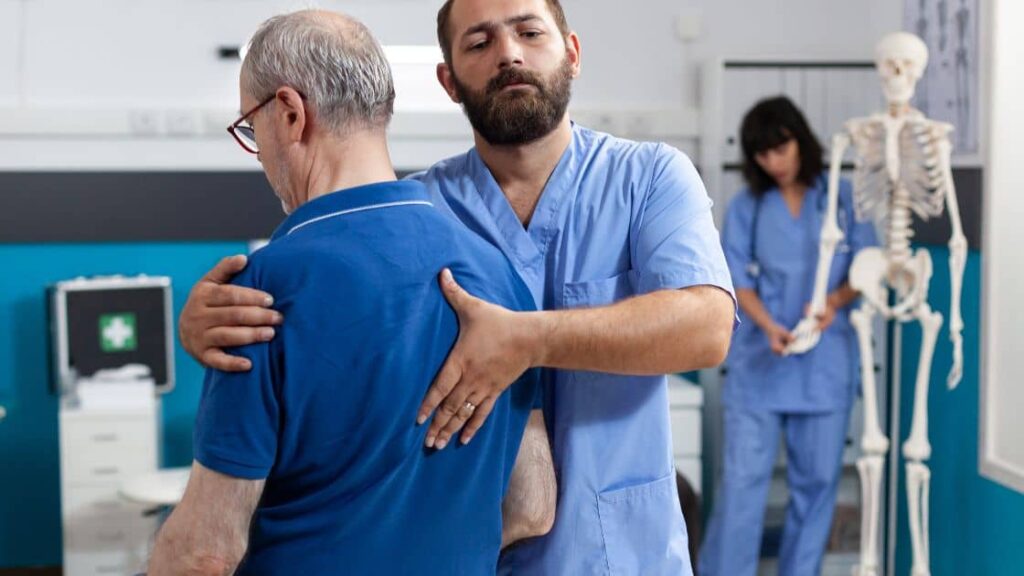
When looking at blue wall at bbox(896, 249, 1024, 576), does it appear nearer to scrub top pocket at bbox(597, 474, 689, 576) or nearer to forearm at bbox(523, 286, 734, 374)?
scrub top pocket at bbox(597, 474, 689, 576)

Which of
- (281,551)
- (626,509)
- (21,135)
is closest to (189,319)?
(281,551)

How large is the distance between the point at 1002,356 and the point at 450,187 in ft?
7.77

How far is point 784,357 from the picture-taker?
4039mm

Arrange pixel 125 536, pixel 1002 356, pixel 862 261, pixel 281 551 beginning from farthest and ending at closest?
1. pixel 125 536
2. pixel 862 261
3. pixel 1002 356
4. pixel 281 551

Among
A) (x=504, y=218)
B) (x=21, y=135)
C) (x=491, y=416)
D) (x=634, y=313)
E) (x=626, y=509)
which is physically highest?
(x=21, y=135)

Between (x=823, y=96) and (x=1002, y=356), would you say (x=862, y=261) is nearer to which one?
(x=1002, y=356)

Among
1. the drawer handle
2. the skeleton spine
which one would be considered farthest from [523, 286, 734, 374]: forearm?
the drawer handle

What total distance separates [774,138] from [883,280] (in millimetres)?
630

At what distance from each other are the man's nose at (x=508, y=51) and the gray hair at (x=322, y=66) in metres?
0.24

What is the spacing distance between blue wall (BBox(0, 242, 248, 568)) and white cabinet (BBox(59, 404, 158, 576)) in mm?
496

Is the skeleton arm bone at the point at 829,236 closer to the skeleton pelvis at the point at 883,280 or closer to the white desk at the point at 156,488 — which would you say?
the skeleton pelvis at the point at 883,280

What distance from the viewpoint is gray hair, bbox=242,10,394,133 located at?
1.22 metres

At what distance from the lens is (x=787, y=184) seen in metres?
4.12

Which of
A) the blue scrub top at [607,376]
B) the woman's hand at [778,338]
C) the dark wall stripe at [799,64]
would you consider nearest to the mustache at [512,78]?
the blue scrub top at [607,376]
